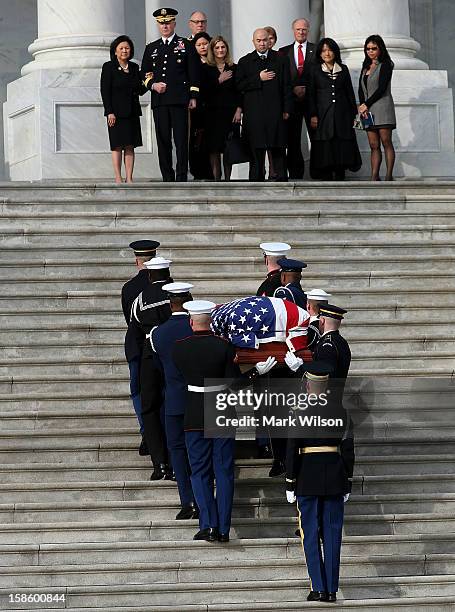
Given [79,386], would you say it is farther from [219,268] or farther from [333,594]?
[333,594]

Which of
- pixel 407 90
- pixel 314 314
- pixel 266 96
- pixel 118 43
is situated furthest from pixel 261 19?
pixel 314 314

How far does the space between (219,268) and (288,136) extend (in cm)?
403

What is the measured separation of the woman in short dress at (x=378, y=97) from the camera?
70.7ft

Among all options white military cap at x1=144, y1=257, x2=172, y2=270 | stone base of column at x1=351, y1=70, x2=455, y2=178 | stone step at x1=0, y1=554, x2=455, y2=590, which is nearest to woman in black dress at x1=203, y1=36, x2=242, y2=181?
stone base of column at x1=351, y1=70, x2=455, y2=178

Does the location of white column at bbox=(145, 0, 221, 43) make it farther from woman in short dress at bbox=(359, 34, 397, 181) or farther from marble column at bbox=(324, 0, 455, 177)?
woman in short dress at bbox=(359, 34, 397, 181)

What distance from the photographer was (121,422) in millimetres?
16172

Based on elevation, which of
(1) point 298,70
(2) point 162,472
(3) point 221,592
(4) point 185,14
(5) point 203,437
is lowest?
(3) point 221,592

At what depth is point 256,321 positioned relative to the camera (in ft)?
48.8

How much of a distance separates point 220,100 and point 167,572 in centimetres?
854

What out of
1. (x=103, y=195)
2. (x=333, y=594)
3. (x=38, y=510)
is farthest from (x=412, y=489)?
(x=103, y=195)

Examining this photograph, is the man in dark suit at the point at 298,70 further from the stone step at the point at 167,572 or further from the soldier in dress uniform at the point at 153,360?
the stone step at the point at 167,572

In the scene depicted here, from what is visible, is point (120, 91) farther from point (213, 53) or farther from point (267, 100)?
point (267, 100)

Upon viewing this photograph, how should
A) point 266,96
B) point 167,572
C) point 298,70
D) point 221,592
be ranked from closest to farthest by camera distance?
1. point 221,592
2. point 167,572
3. point 266,96
4. point 298,70

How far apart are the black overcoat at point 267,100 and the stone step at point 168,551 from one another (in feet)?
24.8
